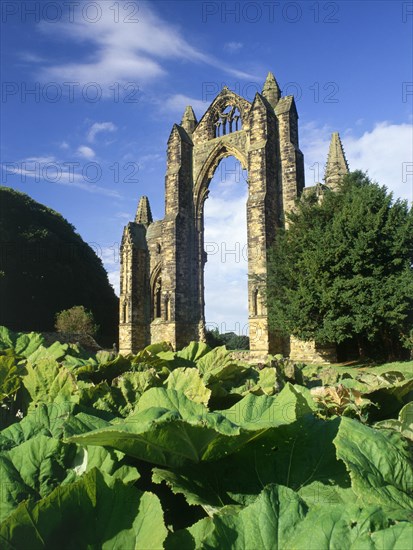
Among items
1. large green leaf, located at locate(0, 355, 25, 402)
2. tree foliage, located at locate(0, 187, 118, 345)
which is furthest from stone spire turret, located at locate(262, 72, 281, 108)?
large green leaf, located at locate(0, 355, 25, 402)

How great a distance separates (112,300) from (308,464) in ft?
141

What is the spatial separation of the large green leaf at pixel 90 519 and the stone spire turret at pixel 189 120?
1177 inches

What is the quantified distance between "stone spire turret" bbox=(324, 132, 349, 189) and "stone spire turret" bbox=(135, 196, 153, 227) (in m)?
12.6

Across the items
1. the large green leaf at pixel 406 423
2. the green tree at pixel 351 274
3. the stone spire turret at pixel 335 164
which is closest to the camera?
the large green leaf at pixel 406 423

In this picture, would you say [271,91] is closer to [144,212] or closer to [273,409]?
[144,212]

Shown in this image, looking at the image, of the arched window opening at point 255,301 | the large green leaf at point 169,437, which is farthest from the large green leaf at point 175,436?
the arched window opening at point 255,301

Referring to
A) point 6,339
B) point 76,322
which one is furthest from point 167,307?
point 6,339

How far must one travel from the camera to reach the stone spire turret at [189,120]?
96.5 ft

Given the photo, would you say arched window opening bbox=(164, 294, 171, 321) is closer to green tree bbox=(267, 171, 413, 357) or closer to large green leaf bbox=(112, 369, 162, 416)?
green tree bbox=(267, 171, 413, 357)

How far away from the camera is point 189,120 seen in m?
29.5

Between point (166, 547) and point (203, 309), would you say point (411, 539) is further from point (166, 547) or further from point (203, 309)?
point (203, 309)

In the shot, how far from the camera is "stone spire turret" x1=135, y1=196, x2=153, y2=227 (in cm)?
3219

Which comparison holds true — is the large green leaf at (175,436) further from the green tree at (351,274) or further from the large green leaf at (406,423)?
the green tree at (351,274)

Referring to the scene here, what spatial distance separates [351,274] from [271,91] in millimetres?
11868
